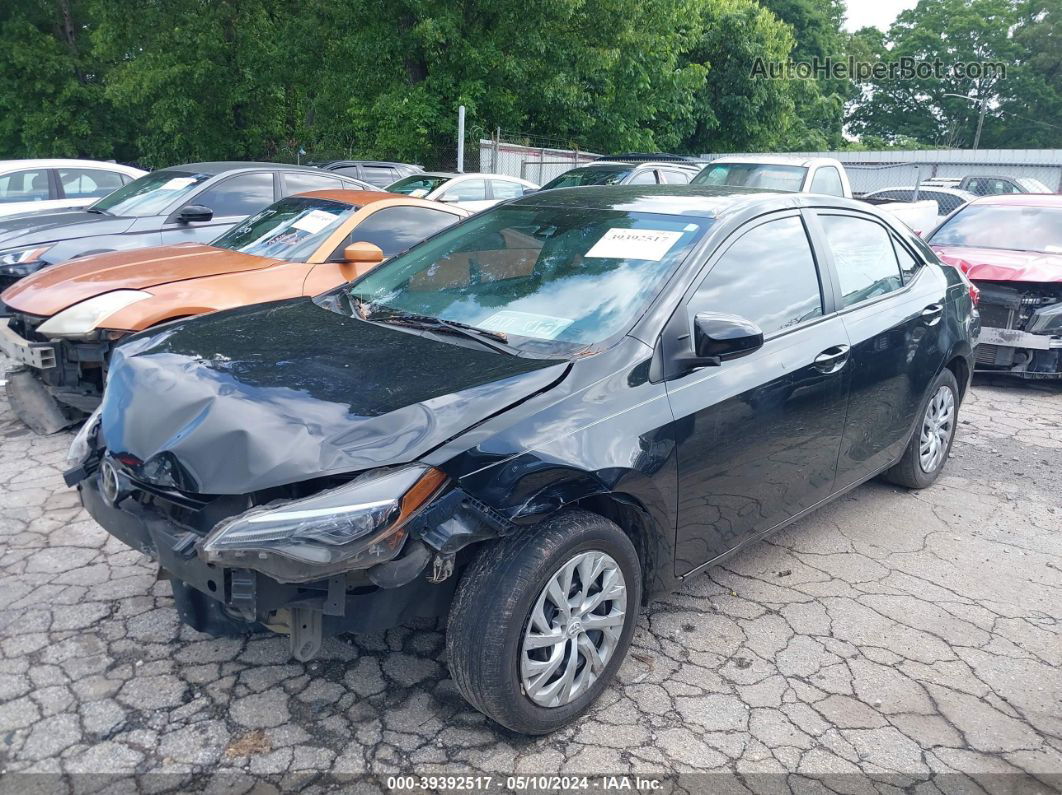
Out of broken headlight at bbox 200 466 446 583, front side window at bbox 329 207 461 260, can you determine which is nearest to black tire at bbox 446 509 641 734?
broken headlight at bbox 200 466 446 583

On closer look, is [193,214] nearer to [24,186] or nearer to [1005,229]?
[24,186]

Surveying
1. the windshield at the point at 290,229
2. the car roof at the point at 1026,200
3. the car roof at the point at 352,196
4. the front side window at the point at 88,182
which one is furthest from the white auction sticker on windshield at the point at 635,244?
the front side window at the point at 88,182

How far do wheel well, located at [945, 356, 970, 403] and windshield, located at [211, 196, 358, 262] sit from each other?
13.5 ft

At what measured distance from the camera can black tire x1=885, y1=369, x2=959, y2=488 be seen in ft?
15.4

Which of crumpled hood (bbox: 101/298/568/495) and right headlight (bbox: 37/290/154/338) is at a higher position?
crumpled hood (bbox: 101/298/568/495)

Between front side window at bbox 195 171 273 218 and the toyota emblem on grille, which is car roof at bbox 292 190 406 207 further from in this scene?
the toyota emblem on grille

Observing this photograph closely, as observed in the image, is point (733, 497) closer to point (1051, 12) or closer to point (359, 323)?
point (359, 323)

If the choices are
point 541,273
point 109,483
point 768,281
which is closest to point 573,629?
point 541,273

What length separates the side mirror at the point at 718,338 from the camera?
9.71ft

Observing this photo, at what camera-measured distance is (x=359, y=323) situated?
3.45 metres

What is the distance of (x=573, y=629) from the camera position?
275 cm

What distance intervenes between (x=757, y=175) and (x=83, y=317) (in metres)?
8.98

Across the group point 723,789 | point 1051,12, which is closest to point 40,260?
point 723,789

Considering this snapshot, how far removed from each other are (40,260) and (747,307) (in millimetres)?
6491
